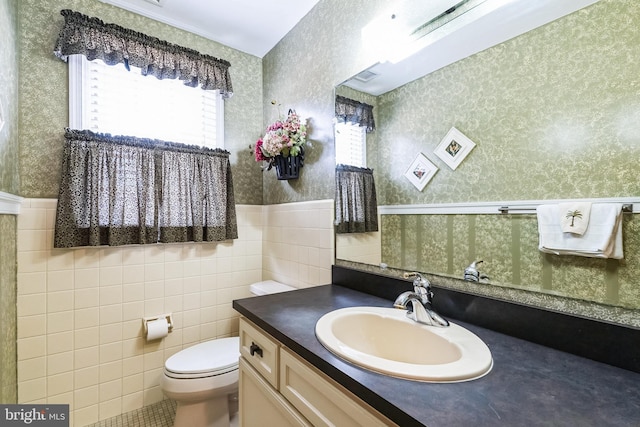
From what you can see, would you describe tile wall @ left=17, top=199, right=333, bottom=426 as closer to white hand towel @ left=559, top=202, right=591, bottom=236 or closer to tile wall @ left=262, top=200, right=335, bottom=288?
tile wall @ left=262, top=200, right=335, bottom=288

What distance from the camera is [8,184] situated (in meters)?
1.33

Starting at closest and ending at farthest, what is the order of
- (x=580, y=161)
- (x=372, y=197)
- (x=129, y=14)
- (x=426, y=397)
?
(x=426, y=397) → (x=580, y=161) → (x=372, y=197) → (x=129, y=14)

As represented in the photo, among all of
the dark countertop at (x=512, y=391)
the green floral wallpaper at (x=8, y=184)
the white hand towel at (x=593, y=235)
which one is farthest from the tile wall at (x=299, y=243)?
the green floral wallpaper at (x=8, y=184)

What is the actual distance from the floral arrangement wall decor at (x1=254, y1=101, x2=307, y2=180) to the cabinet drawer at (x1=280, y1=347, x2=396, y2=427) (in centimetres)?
122

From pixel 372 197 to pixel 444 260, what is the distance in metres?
0.48

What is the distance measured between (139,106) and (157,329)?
1.43 metres

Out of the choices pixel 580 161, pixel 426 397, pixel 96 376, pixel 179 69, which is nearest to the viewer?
pixel 426 397

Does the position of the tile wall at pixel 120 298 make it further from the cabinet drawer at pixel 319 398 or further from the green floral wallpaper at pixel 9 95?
the cabinet drawer at pixel 319 398

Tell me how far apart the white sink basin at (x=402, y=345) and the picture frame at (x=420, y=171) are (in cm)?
54

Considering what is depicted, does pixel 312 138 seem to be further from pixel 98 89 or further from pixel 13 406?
pixel 13 406

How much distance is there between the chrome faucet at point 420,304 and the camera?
37.8 inches

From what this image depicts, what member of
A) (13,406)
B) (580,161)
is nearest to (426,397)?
(580,161)

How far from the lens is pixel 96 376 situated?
170 cm

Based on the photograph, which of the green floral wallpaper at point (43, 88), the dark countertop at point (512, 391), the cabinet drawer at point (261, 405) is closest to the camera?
the dark countertop at point (512, 391)
